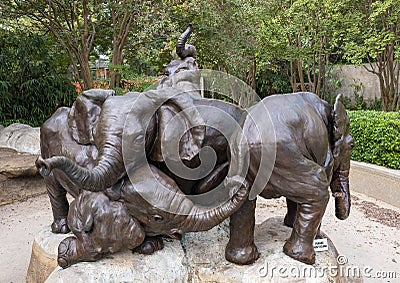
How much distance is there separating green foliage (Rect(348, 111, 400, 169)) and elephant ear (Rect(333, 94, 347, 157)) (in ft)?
10.7

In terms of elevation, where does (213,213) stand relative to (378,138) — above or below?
above

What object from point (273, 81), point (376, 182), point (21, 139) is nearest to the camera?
point (376, 182)

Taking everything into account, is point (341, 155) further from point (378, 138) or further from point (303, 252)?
point (378, 138)

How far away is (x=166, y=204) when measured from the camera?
6.87 feet

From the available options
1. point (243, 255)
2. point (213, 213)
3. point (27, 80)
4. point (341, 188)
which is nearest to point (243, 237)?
point (243, 255)

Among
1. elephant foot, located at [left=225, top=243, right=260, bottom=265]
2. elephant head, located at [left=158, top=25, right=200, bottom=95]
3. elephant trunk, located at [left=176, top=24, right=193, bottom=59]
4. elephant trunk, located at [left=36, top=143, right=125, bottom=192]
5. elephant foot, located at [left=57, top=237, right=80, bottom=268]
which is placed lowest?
elephant foot, located at [left=225, top=243, right=260, bottom=265]

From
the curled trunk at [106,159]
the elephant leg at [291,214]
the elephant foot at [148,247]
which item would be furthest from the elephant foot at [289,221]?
the curled trunk at [106,159]

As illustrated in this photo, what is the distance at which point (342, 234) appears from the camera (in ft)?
13.6

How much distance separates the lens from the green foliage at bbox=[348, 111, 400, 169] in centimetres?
522

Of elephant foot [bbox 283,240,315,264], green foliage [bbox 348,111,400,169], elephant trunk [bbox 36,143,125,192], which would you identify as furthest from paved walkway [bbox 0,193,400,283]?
elephant trunk [bbox 36,143,125,192]

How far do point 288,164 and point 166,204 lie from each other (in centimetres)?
67

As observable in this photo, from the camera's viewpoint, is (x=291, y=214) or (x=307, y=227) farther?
(x=291, y=214)

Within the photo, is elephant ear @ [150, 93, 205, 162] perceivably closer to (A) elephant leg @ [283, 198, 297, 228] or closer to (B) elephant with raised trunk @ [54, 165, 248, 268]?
(B) elephant with raised trunk @ [54, 165, 248, 268]

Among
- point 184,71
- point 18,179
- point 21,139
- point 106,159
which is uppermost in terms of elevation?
point 184,71
